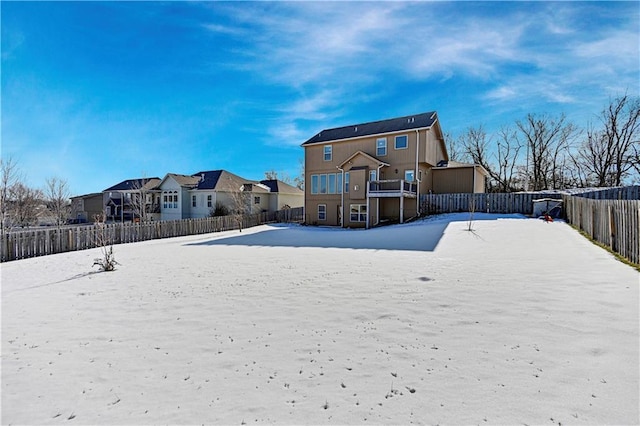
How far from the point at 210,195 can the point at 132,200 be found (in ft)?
36.9

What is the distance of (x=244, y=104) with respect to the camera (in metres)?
24.0

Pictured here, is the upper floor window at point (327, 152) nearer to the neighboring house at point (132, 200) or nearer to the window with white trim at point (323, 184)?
the window with white trim at point (323, 184)

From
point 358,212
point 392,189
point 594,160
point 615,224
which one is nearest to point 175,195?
point 358,212

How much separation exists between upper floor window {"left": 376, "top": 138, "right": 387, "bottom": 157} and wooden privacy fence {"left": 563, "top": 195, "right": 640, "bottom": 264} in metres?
14.2

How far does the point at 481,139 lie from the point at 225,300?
41469mm

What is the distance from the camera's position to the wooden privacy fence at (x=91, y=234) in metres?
12.1

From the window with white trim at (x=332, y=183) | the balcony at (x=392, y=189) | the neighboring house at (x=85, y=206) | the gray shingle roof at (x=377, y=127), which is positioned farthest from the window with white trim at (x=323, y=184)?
the neighboring house at (x=85, y=206)

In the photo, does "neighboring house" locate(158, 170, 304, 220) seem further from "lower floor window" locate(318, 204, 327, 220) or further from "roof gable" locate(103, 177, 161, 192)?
"lower floor window" locate(318, 204, 327, 220)

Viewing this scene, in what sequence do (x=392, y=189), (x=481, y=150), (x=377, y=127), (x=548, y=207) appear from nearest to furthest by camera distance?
(x=548, y=207) → (x=392, y=189) → (x=377, y=127) → (x=481, y=150)

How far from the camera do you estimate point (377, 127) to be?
84.4 feet

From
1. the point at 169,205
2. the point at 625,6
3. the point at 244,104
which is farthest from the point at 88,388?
the point at 169,205

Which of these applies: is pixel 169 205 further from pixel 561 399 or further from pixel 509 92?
pixel 561 399

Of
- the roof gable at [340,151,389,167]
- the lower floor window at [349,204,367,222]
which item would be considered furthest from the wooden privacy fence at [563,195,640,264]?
the lower floor window at [349,204,367,222]

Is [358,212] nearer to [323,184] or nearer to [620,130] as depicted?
[323,184]
